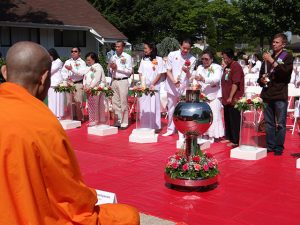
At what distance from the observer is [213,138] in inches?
331

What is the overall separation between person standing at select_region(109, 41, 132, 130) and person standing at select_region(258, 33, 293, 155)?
131 inches

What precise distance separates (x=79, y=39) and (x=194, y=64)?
66.4 ft

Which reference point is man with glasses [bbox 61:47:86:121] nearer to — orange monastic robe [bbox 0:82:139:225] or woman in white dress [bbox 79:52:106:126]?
woman in white dress [bbox 79:52:106:126]

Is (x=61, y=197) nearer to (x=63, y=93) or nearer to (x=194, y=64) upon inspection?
(x=194, y=64)

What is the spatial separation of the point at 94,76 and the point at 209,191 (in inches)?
197

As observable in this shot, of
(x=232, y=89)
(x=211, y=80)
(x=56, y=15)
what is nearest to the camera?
(x=232, y=89)

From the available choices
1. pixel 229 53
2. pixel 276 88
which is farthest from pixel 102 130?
pixel 276 88

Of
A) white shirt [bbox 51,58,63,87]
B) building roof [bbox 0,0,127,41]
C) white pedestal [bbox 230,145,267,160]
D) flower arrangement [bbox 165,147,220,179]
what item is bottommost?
white pedestal [bbox 230,145,267,160]

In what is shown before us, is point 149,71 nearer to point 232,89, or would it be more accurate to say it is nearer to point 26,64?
point 232,89

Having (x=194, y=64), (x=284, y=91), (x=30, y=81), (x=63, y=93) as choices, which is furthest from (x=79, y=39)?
(x=30, y=81)

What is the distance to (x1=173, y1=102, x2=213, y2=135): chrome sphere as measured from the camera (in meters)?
5.55

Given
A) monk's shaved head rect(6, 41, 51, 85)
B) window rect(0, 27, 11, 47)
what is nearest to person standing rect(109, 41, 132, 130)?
monk's shaved head rect(6, 41, 51, 85)

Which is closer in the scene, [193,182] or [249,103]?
[193,182]

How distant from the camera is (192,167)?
5.44 m
